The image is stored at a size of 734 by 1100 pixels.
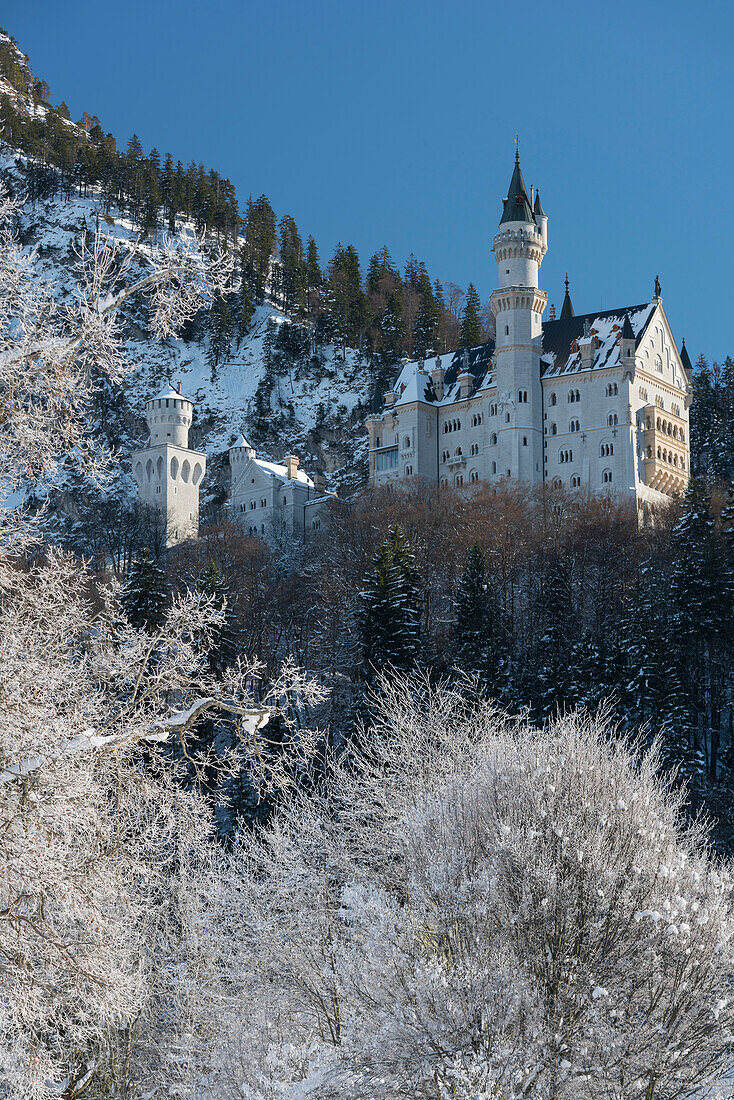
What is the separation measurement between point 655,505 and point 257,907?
7011 centimetres

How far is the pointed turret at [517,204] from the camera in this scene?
107 m

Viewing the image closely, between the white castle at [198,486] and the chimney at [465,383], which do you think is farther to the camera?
the white castle at [198,486]

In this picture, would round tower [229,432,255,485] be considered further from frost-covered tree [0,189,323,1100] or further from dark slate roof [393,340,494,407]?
frost-covered tree [0,189,323,1100]

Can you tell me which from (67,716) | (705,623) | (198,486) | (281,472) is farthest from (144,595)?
(198,486)

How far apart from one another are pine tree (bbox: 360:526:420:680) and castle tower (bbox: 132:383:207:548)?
184 ft

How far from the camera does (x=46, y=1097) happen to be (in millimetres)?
8797

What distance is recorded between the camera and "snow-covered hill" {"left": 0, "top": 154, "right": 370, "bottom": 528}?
447 ft

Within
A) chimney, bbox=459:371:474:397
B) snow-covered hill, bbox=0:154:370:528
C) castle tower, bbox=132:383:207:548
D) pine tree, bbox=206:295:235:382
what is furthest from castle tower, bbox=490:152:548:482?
pine tree, bbox=206:295:235:382

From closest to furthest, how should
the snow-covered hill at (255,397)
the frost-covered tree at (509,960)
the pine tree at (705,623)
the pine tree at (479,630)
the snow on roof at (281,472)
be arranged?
the frost-covered tree at (509,960), the pine tree at (479,630), the pine tree at (705,623), the snow on roof at (281,472), the snow-covered hill at (255,397)

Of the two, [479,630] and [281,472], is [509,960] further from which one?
[281,472]

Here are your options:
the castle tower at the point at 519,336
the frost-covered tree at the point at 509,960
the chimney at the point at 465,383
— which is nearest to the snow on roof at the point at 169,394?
the chimney at the point at 465,383

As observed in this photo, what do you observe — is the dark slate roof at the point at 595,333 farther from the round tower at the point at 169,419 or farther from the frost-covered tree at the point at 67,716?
the frost-covered tree at the point at 67,716

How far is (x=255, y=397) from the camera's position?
14450 cm

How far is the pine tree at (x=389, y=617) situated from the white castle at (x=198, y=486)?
44578 mm
